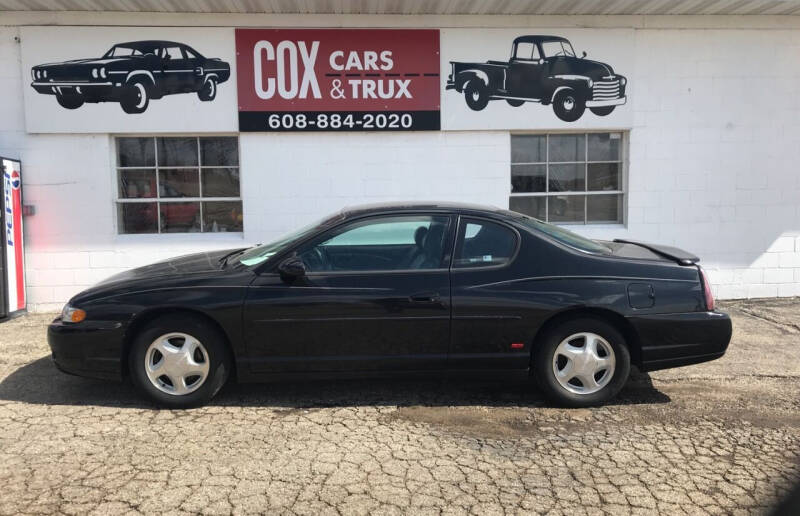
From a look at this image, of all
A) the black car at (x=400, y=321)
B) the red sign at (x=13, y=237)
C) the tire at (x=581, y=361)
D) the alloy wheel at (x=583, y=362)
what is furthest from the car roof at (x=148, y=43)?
the alloy wheel at (x=583, y=362)

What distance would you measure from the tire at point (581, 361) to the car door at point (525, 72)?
4.54 m

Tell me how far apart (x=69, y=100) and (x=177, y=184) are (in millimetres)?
1575

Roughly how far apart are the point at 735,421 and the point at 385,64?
5721 mm

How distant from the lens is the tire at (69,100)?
817 cm

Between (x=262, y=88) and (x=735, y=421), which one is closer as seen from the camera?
(x=735, y=421)

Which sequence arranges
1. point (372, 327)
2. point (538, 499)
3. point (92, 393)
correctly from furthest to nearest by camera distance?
point (92, 393), point (372, 327), point (538, 499)

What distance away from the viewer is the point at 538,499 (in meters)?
3.49

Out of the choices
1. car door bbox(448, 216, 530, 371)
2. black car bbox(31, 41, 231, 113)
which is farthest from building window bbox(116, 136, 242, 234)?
car door bbox(448, 216, 530, 371)

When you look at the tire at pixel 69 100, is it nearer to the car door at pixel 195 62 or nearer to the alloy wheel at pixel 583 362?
the car door at pixel 195 62

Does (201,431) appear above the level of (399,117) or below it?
below

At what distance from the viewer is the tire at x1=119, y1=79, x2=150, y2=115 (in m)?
8.25

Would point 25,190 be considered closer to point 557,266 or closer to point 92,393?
point 92,393

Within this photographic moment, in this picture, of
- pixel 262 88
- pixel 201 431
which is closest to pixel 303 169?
pixel 262 88

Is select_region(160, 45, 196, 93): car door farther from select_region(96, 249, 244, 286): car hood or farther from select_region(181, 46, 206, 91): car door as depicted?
select_region(96, 249, 244, 286): car hood
